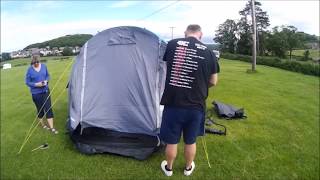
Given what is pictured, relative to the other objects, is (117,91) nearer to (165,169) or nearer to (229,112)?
(165,169)

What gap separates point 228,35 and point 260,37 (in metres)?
8.98

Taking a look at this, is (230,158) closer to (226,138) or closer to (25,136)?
(226,138)

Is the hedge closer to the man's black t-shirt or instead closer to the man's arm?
the man's arm

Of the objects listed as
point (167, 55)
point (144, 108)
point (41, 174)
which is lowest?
point (41, 174)

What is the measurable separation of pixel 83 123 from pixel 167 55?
2.16 meters

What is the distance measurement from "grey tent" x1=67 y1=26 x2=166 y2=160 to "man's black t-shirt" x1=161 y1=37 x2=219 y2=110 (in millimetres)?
1413

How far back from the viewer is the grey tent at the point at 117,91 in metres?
5.05

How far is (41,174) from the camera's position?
4398 mm

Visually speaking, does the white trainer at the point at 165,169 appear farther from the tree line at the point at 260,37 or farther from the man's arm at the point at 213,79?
the tree line at the point at 260,37

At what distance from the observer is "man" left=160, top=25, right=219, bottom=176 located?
11.8ft

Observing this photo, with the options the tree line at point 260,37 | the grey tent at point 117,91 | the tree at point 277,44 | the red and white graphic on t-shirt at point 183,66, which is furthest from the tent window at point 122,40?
the tree at point 277,44

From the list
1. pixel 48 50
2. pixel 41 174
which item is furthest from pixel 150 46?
pixel 48 50

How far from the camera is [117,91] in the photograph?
208 inches

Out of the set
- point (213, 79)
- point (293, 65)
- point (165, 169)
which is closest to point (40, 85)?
point (165, 169)
